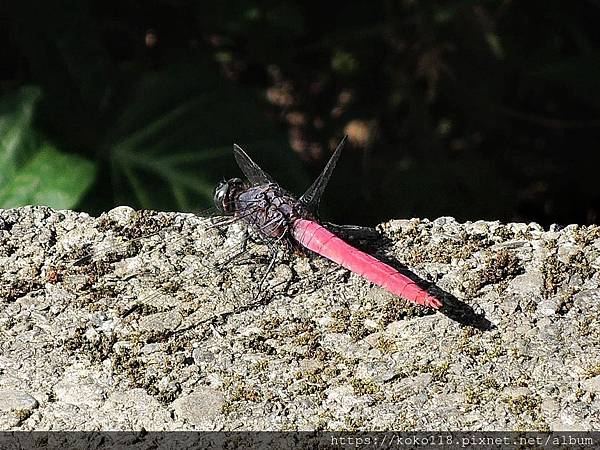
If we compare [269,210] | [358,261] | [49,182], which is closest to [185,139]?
[49,182]

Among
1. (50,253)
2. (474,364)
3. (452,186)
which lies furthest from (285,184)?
(474,364)

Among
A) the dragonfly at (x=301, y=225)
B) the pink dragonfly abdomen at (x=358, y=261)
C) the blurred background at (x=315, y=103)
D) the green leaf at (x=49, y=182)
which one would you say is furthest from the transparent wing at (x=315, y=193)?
the green leaf at (x=49, y=182)

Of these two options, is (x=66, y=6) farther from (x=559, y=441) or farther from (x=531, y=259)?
(x=559, y=441)

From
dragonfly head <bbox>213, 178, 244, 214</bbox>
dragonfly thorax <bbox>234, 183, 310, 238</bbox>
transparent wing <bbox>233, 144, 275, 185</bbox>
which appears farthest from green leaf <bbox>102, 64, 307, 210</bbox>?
dragonfly thorax <bbox>234, 183, 310, 238</bbox>

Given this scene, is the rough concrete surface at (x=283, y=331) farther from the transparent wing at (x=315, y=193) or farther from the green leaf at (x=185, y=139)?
the green leaf at (x=185, y=139)

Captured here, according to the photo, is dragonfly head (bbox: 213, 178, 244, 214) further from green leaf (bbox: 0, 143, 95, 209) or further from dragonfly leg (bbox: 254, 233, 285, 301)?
green leaf (bbox: 0, 143, 95, 209)

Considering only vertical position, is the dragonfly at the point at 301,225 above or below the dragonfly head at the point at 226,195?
above
